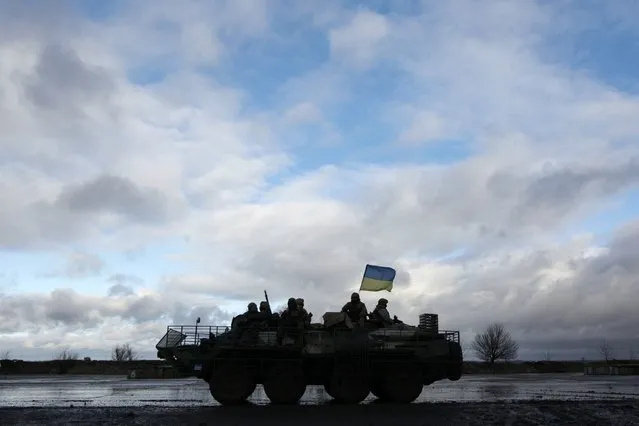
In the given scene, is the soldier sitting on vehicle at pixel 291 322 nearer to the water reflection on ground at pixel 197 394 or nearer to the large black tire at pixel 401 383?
the water reflection on ground at pixel 197 394

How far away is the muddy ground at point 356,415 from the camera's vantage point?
14094mm

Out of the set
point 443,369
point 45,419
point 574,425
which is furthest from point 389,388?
point 45,419

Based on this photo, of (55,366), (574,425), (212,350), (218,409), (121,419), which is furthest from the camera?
(55,366)

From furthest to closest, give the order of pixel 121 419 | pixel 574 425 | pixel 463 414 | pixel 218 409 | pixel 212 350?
1. pixel 212 350
2. pixel 218 409
3. pixel 463 414
4. pixel 121 419
5. pixel 574 425

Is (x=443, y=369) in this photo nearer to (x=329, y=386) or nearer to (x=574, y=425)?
(x=329, y=386)

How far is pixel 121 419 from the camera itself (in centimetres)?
1460

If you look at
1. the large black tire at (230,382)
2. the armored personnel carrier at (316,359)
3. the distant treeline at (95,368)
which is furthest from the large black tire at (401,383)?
the distant treeline at (95,368)

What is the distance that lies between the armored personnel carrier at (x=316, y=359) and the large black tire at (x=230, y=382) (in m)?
0.03

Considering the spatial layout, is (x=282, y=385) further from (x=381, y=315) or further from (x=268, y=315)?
(x=381, y=315)

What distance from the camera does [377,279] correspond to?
901 inches

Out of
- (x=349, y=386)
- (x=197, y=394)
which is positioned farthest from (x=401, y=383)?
(x=197, y=394)

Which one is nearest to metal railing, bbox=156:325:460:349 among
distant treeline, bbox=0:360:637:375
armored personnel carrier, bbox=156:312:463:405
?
armored personnel carrier, bbox=156:312:463:405

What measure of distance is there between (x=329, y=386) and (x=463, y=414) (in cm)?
547

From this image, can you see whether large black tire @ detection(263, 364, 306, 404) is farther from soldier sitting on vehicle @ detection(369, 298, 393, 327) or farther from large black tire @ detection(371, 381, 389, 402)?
soldier sitting on vehicle @ detection(369, 298, 393, 327)
